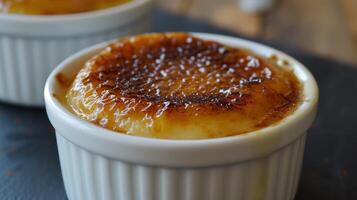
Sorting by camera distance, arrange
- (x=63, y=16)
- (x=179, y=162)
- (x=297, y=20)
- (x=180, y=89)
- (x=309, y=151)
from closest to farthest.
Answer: (x=179, y=162), (x=180, y=89), (x=309, y=151), (x=63, y=16), (x=297, y=20)

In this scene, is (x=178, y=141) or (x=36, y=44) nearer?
(x=178, y=141)

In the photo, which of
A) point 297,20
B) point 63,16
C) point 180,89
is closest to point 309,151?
point 180,89

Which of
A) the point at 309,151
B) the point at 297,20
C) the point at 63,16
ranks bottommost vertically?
the point at 297,20

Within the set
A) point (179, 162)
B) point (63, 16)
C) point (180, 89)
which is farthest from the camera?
point (63, 16)

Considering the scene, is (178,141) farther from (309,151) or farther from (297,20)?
(297,20)

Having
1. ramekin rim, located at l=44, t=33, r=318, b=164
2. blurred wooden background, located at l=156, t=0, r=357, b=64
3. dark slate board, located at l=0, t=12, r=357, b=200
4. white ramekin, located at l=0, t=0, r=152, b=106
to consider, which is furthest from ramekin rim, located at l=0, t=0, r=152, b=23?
blurred wooden background, located at l=156, t=0, r=357, b=64

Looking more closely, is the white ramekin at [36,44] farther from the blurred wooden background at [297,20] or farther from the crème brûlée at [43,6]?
the blurred wooden background at [297,20]
